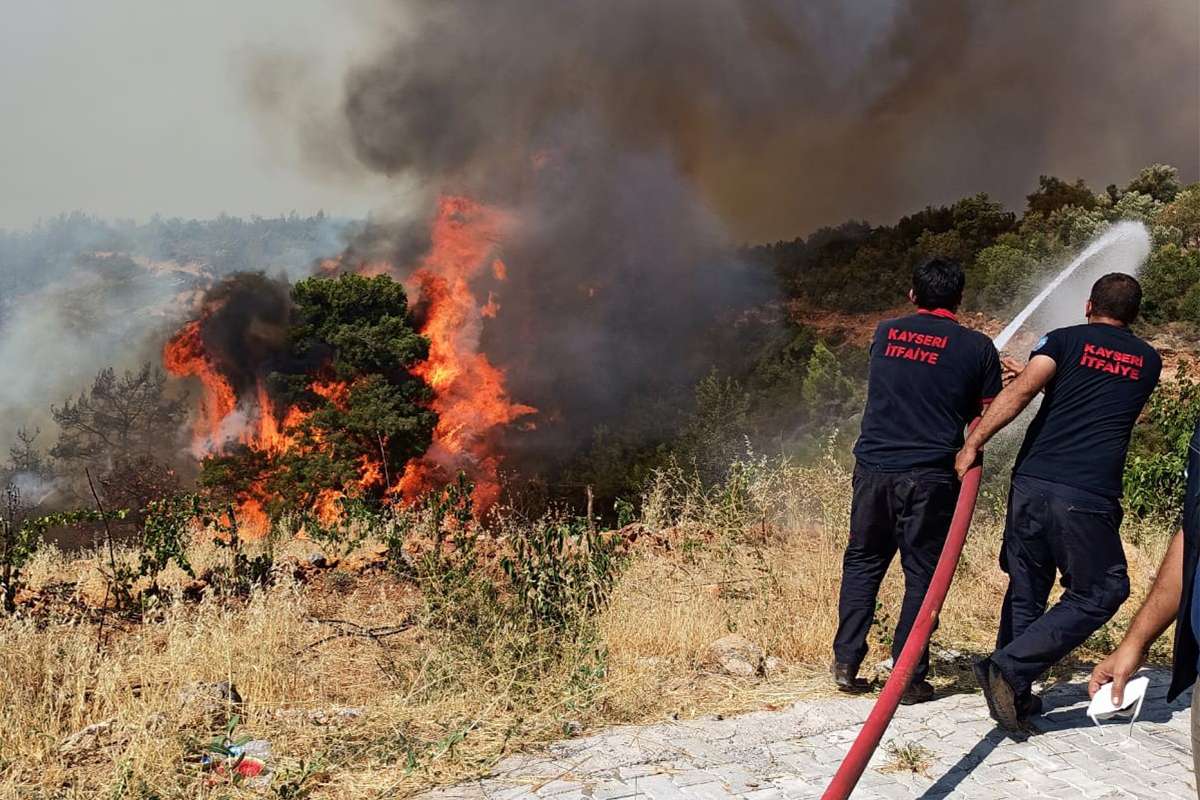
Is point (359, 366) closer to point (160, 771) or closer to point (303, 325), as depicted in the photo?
point (303, 325)

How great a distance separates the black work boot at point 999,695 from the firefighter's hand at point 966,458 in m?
0.79

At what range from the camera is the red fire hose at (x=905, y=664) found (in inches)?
113

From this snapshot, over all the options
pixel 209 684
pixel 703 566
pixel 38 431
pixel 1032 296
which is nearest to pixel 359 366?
pixel 38 431

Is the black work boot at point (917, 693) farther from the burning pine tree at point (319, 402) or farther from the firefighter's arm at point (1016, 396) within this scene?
the burning pine tree at point (319, 402)

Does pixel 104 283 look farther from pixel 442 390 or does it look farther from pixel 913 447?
pixel 913 447

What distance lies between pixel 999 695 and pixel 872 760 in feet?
1.98

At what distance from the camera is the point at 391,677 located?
182 inches

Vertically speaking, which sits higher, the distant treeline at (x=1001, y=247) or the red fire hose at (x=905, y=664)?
the distant treeline at (x=1001, y=247)

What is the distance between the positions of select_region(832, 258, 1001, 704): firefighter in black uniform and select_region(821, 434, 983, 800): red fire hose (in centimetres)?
27

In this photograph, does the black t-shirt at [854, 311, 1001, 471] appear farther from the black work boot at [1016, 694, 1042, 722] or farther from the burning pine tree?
the burning pine tree

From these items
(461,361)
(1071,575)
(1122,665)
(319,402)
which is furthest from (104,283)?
(1122,665)

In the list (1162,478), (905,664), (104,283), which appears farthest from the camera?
(104,283)

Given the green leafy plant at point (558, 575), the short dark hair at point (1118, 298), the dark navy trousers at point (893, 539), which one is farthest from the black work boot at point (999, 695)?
the green leafy plant at point (558, 575)

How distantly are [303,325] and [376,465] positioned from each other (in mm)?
4031
